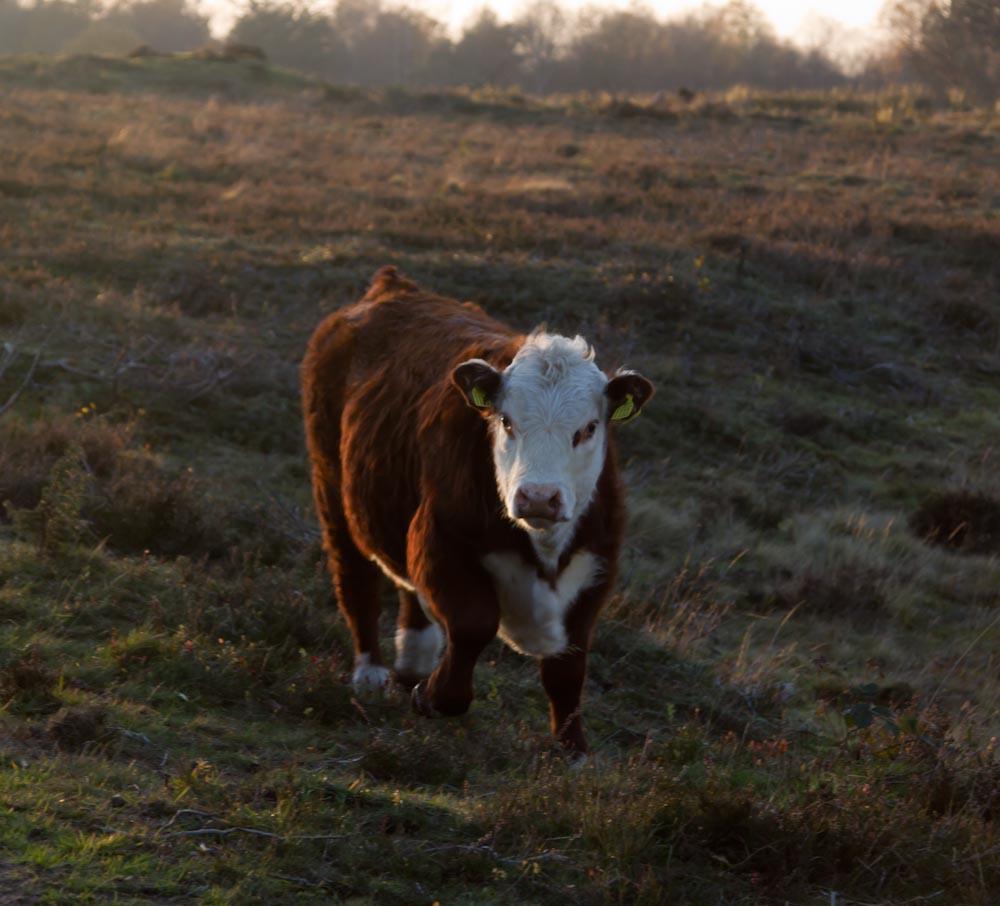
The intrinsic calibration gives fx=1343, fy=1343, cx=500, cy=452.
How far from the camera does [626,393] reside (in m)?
5.43

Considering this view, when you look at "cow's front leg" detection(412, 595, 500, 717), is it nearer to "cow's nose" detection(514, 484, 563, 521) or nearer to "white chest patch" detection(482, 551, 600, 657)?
"white chest patch" detection(482, 551, 600, 657)

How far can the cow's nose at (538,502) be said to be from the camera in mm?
4785

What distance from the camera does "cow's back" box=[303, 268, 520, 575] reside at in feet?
19.7

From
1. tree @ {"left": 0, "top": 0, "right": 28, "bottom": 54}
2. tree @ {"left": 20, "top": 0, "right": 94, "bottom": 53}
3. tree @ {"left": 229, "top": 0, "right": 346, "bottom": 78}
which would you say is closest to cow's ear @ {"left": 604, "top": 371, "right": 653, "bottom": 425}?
tree @ {"left": 229, "top": 0, "right": 346, "bottom": 78}

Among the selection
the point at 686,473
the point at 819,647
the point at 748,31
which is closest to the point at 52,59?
the point at 686,473

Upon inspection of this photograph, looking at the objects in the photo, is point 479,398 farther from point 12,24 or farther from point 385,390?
point 12,24

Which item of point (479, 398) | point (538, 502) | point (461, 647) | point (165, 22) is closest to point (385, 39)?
point (165, 22)

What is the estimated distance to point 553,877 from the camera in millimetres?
4074

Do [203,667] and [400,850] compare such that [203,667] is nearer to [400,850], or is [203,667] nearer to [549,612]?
[549,612]

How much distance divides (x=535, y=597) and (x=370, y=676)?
5.46 feet

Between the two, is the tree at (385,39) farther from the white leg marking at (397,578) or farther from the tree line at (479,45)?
the white leg marking at (397,578)

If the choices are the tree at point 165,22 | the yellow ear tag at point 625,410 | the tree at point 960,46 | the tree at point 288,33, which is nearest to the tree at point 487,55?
the tree at point 288,33

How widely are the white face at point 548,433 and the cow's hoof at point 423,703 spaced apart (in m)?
0.86

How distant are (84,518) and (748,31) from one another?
82620mm
